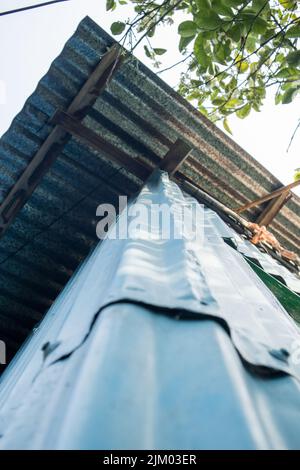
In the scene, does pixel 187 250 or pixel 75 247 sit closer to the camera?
pixel 187 250

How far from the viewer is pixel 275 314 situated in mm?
1131

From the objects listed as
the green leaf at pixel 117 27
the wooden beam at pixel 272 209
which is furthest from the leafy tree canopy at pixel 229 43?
the wooden beam at pixel 272 209

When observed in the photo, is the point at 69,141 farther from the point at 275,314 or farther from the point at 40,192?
the point at 275,314

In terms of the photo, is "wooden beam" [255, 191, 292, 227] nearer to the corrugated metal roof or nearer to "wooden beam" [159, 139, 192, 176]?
the corrugated metal roof

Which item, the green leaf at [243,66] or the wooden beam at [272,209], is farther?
the wooden beam at [272,209]

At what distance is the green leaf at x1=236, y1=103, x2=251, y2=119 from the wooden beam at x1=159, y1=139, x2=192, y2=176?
0.52 m

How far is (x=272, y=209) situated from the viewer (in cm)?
373

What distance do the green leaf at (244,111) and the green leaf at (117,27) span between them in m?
1.17

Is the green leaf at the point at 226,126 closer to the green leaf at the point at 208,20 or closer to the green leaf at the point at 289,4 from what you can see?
the green leaf at the point at 289,4

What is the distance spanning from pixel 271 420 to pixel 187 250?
25.8 inches

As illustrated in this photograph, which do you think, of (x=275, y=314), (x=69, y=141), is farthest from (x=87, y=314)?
(x=69, y=141)

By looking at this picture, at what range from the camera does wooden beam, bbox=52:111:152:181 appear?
269 centimetres

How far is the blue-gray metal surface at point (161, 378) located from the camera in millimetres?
512
